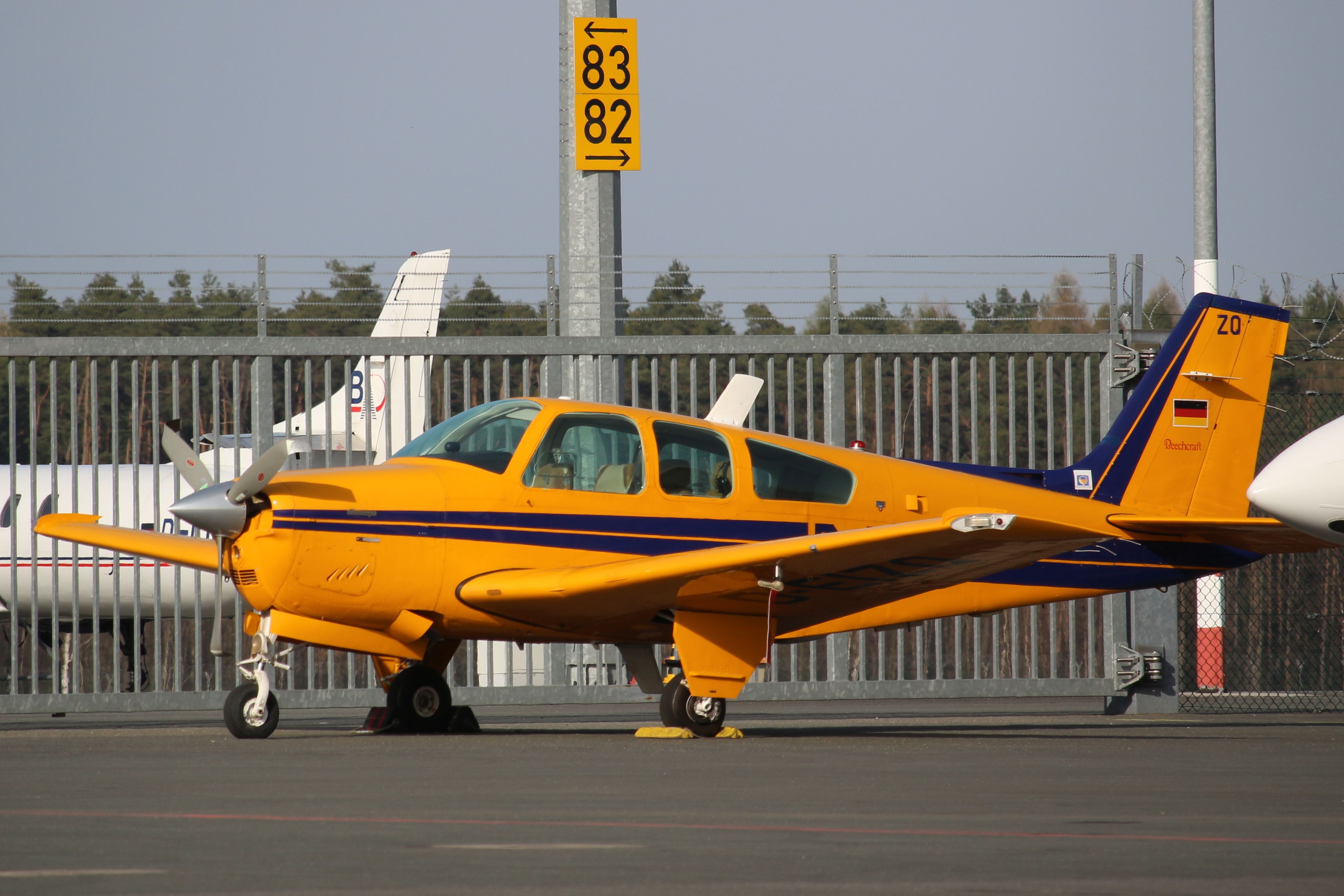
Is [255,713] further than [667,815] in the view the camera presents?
Yes

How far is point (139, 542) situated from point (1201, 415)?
7828 mm

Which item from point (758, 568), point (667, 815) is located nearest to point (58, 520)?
point (758, 568)

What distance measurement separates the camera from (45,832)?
4.49m

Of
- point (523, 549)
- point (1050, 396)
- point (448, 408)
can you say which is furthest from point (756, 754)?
point (1050, 396)

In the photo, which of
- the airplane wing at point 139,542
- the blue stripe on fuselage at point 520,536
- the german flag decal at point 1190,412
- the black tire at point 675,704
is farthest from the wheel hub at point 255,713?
the german flag decal at point 1190,412

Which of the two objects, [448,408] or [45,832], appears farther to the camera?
[448,408]

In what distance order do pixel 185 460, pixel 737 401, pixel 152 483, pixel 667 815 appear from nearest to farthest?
pixel 667 815 → pixel 185 460 → pixel 737 401 → pixel 152 483

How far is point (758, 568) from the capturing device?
858 cm

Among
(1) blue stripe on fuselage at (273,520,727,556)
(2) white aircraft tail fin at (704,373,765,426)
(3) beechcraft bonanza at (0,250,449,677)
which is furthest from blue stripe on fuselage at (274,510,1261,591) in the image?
(2) white aircraft tail fin at (704,373,765,426)

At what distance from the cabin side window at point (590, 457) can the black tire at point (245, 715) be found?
1.99 meters

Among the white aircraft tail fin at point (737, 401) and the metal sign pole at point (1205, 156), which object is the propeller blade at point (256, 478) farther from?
the metal sign pole at point (1205, 156)

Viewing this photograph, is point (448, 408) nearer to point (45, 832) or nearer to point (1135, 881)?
point (45, 832)

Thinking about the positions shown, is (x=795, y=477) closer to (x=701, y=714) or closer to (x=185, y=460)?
(x=701, y=714)

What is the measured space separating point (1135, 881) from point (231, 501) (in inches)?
236
